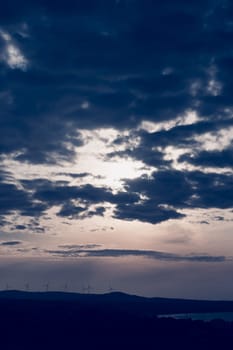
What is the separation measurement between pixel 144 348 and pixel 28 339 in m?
47.2

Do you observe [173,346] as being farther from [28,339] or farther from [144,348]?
[28,339]

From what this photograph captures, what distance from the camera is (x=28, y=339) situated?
199375mm

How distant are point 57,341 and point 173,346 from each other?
153 feet

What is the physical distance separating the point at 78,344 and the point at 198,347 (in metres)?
48.1

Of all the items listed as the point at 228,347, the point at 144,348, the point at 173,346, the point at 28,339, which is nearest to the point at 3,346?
the point at 28,339

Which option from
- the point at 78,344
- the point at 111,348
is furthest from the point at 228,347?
the point at 78,344

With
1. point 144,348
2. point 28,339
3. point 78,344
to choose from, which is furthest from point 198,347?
point 28,339

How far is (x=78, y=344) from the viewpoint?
195500mm

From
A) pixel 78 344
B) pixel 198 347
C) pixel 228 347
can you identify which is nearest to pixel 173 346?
pixel 198 347

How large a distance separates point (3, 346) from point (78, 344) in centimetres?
2910

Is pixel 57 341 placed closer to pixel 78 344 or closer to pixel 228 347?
pixel 78 344

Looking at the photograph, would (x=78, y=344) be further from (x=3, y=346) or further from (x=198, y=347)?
(x=198, y=347)

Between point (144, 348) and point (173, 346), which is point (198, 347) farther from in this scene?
point (144, 348)

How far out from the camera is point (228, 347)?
19988 centimetres
